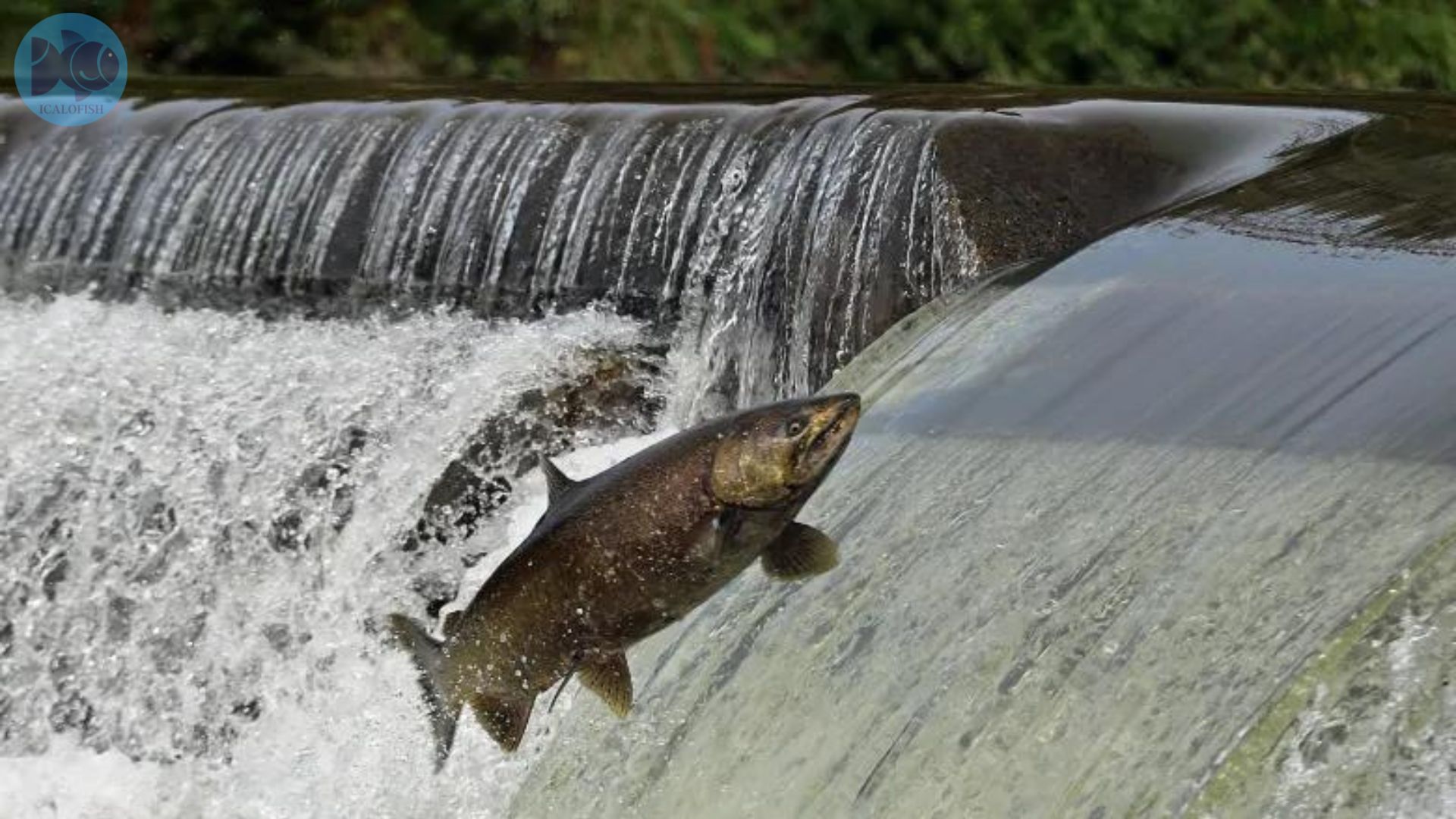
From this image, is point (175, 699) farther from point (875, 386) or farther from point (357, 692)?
point (875, 386)

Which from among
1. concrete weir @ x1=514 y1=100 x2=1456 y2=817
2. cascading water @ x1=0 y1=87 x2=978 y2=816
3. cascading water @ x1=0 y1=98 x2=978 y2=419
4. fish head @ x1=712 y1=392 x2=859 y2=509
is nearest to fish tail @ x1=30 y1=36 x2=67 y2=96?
cascading water @ x1=0 y1=98 x2=978 y2=419

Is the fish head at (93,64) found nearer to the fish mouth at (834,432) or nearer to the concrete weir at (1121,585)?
the concrete weir at (1121,585)

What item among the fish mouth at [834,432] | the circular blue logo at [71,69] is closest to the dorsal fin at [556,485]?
the fish mouth at [834,432]

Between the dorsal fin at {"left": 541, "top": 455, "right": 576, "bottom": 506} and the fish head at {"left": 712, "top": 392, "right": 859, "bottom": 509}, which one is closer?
the fish head at {"left": 712, "top": 392, "right": 859, "bottom": 509}

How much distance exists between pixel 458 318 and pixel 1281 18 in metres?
6.62

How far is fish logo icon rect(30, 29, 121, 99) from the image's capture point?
7465 millimetres

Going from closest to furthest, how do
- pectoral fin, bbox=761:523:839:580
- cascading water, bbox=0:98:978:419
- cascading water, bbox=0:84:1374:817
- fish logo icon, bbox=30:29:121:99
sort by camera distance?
1. pectoral fin, bbox=761:523:839:580
2. cascading water, bbox=0:84:1374:817
3. cascading water, bbox=0:98:978:419
4. fish logo icon, bbox=30:29:121:99

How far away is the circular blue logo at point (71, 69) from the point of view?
263 inches

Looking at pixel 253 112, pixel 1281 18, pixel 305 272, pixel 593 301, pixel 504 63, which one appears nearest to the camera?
pixel 593 301

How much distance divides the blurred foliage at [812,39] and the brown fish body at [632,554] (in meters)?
7.50

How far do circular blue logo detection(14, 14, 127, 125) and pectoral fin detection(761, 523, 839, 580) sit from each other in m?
4.37

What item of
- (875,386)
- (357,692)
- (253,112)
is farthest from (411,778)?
(253,112)

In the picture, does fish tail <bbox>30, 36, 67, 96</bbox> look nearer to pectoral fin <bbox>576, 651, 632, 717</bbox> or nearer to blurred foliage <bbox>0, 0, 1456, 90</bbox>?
blurred foliage <bbox>0, 0, 1456, 90</bbox>

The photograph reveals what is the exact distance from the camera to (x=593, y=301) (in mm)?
5410
